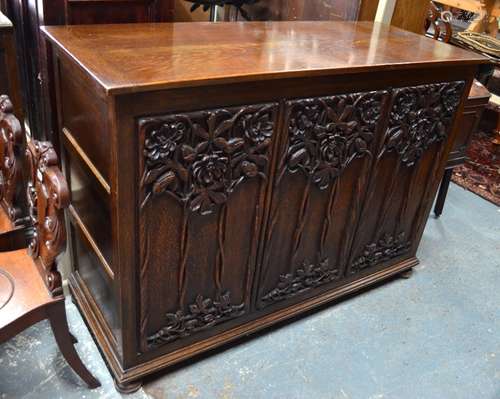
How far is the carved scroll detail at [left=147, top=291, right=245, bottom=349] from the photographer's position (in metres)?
1.53

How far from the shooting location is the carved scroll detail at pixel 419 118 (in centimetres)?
167

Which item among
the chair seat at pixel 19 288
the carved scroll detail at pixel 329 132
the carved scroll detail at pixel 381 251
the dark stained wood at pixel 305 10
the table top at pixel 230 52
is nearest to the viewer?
the table top at pixel 230 52

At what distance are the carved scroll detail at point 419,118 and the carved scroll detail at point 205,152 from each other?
54cm

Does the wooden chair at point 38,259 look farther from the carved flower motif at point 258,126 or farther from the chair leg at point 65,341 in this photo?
the carved flower motif at point 258,126

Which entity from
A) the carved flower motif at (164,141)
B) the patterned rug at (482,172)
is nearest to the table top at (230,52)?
the carved flower motif at (164,141)

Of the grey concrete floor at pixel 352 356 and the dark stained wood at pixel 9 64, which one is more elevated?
the dark stained wood at pixel 9 64

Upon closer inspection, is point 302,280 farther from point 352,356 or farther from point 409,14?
point 409,14

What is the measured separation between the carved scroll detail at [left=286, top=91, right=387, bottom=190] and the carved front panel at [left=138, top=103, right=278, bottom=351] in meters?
0.10

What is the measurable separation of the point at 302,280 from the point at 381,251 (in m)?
0.43

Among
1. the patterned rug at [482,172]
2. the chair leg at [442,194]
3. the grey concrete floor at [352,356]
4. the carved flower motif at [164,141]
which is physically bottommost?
the grey concrete floor at [352,356]

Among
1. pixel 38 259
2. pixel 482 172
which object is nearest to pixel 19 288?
pixel 38 259

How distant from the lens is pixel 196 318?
1591mm

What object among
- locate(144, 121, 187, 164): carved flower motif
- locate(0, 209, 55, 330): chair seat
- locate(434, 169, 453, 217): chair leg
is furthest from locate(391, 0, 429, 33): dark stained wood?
locate(0, 209, 55, 330): chair seat

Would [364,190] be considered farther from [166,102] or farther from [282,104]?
[166,102]
